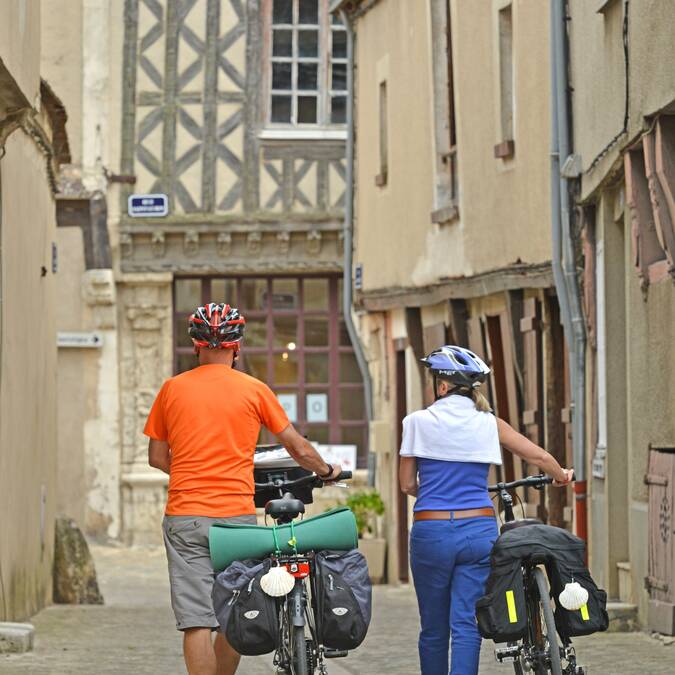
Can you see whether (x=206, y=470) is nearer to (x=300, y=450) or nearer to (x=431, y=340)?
(x=300, y=450)

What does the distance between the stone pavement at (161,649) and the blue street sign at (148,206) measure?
8.19m

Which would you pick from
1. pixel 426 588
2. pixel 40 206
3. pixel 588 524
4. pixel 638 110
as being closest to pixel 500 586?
pixel 426 588

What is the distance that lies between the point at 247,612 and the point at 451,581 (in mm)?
949

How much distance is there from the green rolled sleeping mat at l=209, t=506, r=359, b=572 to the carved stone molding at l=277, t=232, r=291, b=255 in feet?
53.8

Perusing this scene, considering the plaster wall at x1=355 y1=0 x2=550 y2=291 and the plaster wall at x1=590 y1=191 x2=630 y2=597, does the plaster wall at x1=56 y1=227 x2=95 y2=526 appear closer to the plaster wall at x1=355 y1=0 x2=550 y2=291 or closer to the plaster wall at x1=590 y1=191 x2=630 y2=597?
the plaster wall at x1=355 y1=0 x2=550 y2=291

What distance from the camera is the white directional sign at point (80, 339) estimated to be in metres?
22.3

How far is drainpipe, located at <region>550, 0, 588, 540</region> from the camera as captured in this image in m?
12.5

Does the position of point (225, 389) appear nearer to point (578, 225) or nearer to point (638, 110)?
point (638, 110)

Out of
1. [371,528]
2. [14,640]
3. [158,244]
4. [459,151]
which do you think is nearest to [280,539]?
[14,640]

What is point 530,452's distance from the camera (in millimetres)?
6805

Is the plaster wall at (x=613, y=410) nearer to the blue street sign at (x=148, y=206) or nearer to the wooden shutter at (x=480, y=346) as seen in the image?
the wooden shutter at (x=480, y=346)

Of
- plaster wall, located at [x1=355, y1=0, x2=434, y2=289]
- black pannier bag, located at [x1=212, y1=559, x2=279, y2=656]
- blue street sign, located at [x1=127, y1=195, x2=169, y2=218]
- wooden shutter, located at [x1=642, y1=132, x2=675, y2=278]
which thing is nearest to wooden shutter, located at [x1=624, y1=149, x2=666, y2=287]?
wooden shutter, located at [x1=642, y1=132, x2=675, y2=278]

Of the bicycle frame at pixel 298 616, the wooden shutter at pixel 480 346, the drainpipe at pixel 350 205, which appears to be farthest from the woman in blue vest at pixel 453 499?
the drainpipe at pixel 350 205

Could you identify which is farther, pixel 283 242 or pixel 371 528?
pixel 283 242
